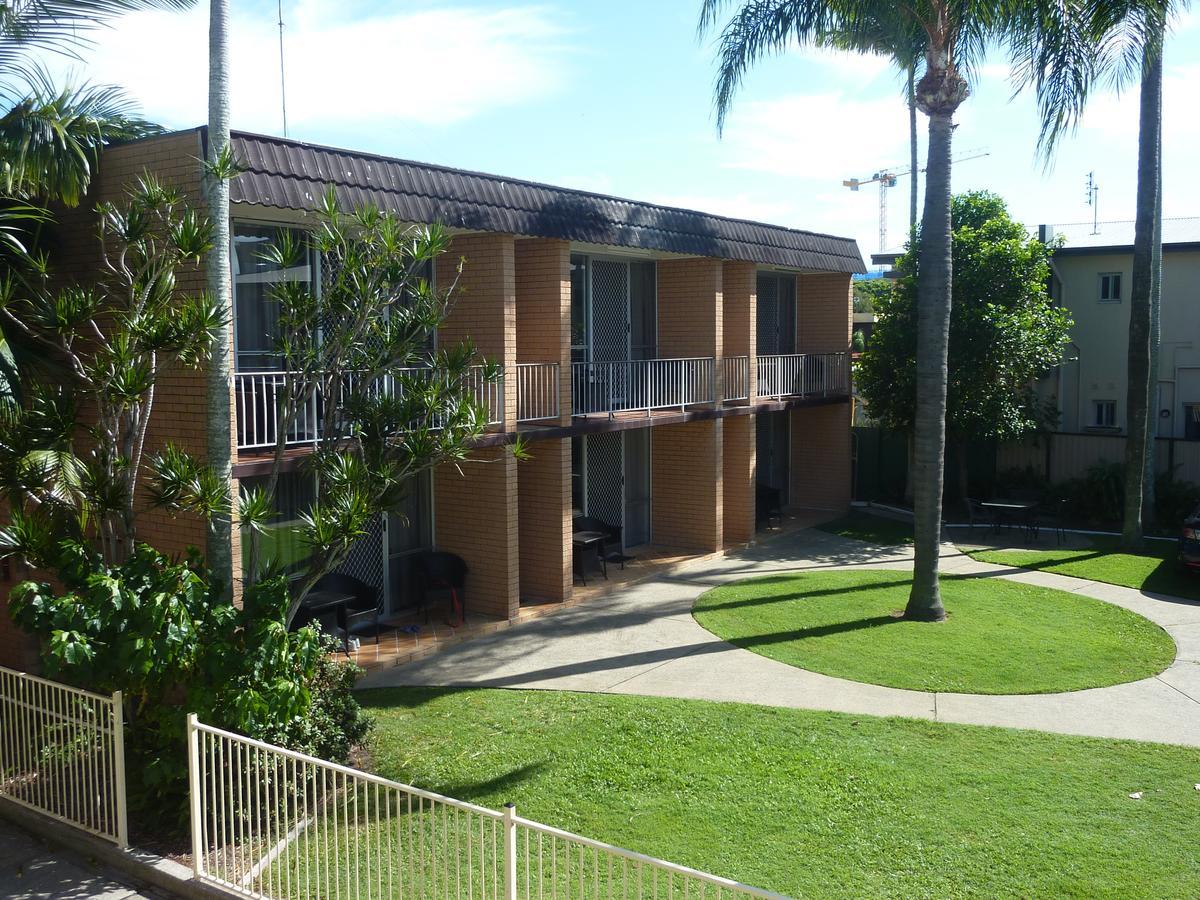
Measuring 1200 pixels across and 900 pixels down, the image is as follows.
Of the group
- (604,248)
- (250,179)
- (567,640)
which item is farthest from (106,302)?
(604,248)

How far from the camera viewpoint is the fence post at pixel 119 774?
23.5 ft

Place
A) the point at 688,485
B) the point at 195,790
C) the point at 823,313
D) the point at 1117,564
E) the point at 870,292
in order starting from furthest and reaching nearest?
the point at 870,292 < the point at 823,313 < the point at 688,485 < the point at 1117,564 < the point at 195,790

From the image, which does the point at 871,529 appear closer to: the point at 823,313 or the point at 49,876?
the point at 823,313

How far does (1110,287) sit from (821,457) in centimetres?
820

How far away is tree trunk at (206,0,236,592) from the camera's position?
8.47m

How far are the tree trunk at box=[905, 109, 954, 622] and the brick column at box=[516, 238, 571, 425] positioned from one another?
4.74 meters

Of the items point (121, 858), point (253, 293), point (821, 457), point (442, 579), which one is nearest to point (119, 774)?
point (121, 858)

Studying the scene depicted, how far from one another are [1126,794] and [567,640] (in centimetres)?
669

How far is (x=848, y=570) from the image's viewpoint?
57.2 feet

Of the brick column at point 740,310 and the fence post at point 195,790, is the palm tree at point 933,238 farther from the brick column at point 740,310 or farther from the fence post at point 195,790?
the fence post at point 195,790

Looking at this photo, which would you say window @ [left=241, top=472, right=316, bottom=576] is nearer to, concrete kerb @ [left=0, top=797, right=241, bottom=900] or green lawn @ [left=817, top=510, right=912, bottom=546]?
concrete kerb @ [left=0, top=797, right=241, bottom=900]

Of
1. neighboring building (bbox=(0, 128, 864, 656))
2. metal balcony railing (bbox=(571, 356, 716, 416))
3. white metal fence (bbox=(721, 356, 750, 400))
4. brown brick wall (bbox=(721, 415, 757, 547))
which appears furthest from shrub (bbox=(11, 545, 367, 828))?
brown brick wall (bbox=(721, 415, 757, 547))

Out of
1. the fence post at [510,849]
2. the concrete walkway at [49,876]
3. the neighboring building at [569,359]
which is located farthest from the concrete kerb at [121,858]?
the neighboring building at [569,359]

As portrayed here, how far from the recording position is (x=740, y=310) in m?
19.5
